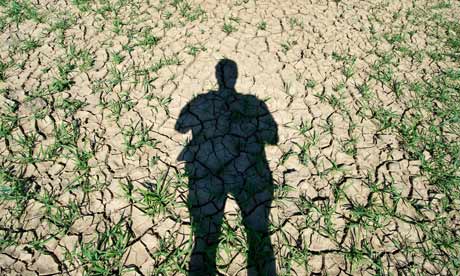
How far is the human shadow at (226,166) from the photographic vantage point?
7.32 ft

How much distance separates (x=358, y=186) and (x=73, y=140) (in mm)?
2562

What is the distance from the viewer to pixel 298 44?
394 cm

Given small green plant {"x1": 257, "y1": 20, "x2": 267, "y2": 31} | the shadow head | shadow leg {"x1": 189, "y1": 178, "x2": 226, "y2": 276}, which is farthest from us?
small green plant {"x1": 257, "y1": 20, "x2": 267, "y2": 31}

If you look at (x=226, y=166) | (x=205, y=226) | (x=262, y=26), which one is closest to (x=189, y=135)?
(x=226, y=166)

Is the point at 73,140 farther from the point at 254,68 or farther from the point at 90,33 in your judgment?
the point at 254,68

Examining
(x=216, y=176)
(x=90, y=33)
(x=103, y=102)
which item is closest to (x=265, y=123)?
(x=216, y=176)

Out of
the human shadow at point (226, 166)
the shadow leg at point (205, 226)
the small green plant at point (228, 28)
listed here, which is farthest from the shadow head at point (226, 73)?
the shadow leg at point (205, 226)

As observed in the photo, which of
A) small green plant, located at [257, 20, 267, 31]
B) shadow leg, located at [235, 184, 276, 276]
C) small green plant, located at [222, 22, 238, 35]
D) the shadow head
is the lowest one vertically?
shadow leg, located at [235, 184, 276, 276]

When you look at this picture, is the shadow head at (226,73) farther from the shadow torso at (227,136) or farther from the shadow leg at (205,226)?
the shadow leg at (205,226)

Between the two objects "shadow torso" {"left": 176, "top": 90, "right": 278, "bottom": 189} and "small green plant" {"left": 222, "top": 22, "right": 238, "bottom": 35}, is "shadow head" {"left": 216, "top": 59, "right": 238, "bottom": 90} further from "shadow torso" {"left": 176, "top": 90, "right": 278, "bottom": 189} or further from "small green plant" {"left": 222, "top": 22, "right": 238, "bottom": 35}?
"small green plant" {"left": 222, "top": 22, "right": 238, "bottom": 35}

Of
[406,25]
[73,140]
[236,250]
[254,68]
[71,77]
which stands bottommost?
[236,250]

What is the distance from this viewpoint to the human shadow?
2.23 metres

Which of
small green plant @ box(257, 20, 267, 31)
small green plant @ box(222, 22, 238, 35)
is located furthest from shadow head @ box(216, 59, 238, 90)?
small green plant @ box(257, 20, 267, 31)

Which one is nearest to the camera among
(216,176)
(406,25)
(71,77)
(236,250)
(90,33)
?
(236,250)
